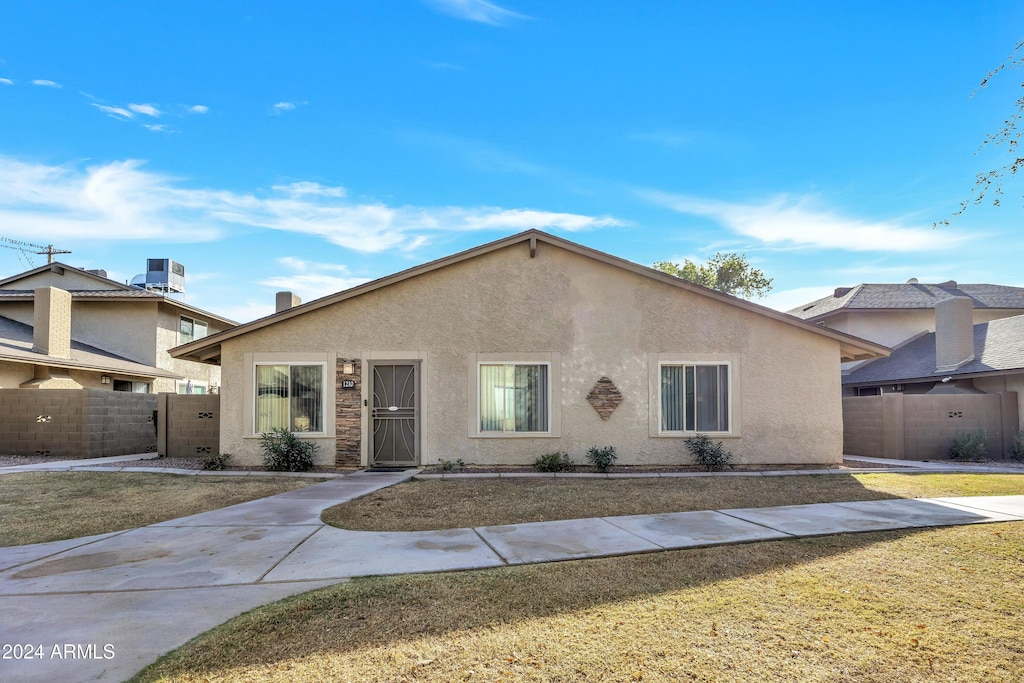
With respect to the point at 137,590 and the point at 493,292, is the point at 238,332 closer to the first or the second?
the point at 493,292

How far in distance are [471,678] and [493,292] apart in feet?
30.4

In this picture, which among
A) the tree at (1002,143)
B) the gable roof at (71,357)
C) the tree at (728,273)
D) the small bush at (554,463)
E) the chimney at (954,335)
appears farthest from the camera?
the tree at (728,273)

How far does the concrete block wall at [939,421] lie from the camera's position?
14.0 metres

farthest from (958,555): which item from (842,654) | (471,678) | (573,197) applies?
(573,197)

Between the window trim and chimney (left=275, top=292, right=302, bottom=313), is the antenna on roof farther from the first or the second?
the window trim

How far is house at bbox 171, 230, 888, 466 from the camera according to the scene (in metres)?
11.5

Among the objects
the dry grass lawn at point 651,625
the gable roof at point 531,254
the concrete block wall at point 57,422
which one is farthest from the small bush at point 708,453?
the concrete block wall at point 57,422

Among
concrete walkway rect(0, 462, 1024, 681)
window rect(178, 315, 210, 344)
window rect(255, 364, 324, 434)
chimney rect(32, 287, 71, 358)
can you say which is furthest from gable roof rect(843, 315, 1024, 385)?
chimney rect(32, 287, 71, 358)

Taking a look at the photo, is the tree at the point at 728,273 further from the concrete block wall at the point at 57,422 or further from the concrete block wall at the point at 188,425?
the concrete block wall at the point at 57,422

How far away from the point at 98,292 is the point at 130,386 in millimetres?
3969

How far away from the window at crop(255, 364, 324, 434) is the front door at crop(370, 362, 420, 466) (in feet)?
4.00

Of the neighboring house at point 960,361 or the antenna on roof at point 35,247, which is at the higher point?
the antenna on roof at point 35,247

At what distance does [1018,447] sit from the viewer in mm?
13766

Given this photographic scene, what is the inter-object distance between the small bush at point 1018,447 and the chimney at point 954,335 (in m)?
2.54
